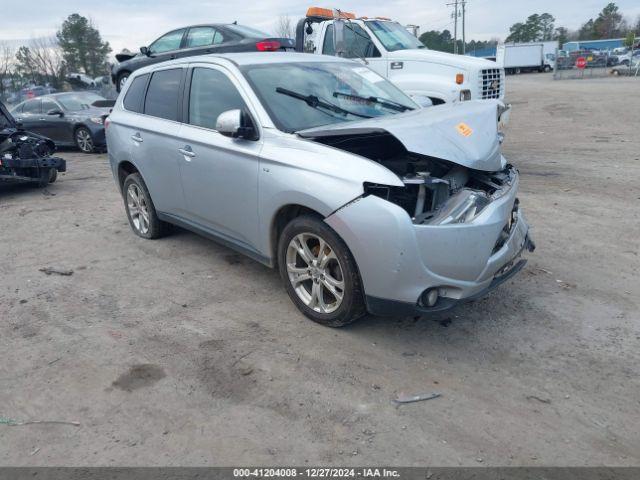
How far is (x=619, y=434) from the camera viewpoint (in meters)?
2.84

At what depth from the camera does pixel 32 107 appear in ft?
46.5

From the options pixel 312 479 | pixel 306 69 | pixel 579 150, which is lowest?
pixel 312 479

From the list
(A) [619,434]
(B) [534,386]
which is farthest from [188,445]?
(A) [619,434]

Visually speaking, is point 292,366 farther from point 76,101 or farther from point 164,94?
point 76,101

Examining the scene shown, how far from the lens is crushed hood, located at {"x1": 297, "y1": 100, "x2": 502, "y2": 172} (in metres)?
3.72

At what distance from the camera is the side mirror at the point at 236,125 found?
4.10 meters

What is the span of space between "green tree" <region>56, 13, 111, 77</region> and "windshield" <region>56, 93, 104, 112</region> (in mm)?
47742

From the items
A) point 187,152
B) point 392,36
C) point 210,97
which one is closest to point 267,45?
point 392,36

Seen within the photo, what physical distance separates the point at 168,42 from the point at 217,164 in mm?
8759

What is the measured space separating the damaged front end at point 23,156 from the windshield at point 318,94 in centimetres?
593

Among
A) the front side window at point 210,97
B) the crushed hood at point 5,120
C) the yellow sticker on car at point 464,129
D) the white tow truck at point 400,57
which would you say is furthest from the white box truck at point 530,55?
the yellow sticker on car at point 464,129

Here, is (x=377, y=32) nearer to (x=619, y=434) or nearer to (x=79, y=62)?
(x=619, y=434)

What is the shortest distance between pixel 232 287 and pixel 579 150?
8739mm

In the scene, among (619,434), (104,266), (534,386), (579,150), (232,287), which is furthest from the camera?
(579,150)
